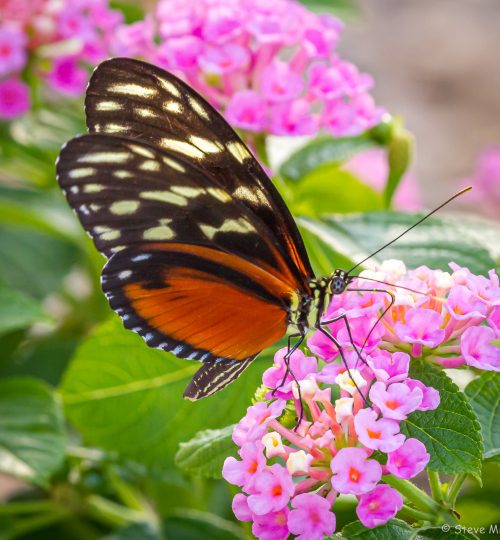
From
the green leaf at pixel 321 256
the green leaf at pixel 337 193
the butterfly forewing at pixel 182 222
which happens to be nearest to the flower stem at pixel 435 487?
the butterfly forewing at pixel 182 222

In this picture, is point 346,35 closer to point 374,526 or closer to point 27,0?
point 27,0

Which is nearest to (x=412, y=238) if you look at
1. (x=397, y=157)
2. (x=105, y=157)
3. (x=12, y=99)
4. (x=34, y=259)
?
(x=397, y=157)

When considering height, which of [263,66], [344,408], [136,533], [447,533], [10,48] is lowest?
[136,533]

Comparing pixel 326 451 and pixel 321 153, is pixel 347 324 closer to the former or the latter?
pixel 326 451

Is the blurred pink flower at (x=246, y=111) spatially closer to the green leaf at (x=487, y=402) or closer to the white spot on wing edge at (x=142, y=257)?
the white spot on wing edge at (x=142, y=257)

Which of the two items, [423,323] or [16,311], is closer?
[423,323]
